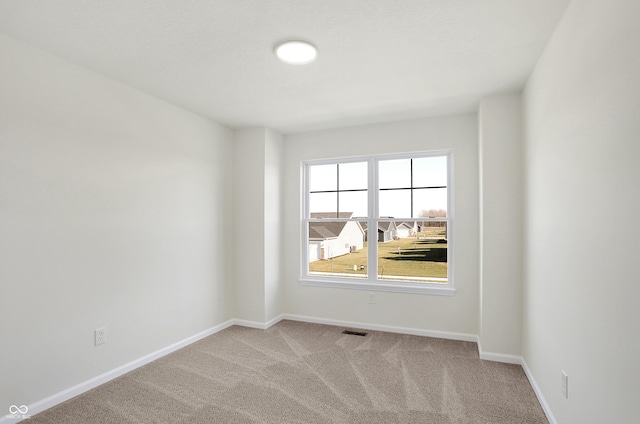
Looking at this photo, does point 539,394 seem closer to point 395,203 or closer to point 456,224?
point 456,224

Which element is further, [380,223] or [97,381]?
[380,223]

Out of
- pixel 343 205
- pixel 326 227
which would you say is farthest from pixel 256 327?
pixel 343 205

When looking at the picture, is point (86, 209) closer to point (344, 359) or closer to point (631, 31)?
point (344, 359)

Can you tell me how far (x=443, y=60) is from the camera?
2.59m

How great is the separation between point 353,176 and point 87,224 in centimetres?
300

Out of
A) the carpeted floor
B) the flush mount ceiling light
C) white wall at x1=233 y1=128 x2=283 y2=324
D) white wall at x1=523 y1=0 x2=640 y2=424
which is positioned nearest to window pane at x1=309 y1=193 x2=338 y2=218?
white wall at x1=233 y1=128 x2=283 y2=324

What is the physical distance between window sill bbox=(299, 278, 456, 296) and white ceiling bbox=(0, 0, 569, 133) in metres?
2.11

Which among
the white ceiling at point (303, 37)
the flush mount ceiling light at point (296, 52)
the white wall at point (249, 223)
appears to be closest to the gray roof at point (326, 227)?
the white wall at point (249, 223)

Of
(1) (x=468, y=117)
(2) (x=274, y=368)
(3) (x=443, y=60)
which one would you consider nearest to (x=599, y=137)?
(3) (x=443, y=60)

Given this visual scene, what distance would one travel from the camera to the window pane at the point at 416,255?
13.4 ft

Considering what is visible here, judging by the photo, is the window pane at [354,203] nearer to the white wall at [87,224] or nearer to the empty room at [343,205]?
the empty room at [343,205]

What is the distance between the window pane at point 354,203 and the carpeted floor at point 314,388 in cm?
162

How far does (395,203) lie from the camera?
4312mm

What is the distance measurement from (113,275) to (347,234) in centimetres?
273
